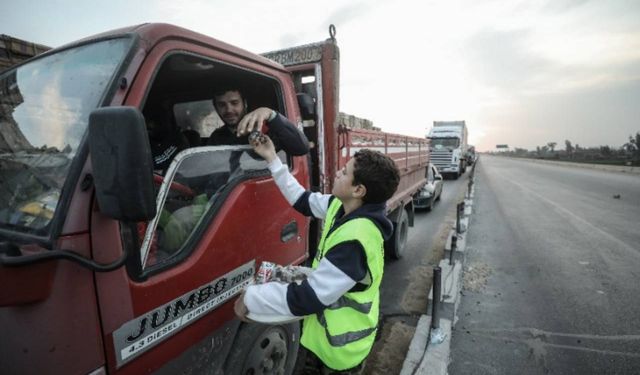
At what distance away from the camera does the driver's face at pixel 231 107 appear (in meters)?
2.23

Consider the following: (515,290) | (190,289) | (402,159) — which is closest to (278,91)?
(190,289)

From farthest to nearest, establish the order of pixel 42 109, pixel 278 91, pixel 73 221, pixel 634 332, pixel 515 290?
1. pixel 515 290
2. pixel 634 332
3. pixel 278 91
4. pixel 42 109
5. pixel 73 221

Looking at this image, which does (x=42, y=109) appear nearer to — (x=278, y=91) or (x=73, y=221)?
(x=73, y=221)

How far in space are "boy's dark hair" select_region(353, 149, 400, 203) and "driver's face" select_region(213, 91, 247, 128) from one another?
1003 millimetres

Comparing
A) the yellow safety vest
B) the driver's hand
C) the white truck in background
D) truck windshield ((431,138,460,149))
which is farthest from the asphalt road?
truck windshield ((431,138,460,149))

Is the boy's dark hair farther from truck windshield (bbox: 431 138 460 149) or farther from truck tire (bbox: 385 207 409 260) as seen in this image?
truck windshield (bbox: 431 138 460 149)

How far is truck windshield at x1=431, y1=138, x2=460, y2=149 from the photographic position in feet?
71.3

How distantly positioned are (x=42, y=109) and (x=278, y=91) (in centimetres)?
135

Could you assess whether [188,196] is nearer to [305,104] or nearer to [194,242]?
[194,242]

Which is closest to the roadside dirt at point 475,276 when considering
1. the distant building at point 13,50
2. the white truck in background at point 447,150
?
the distant building at point 13,50

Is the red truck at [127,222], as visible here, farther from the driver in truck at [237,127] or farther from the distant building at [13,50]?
the distant building at [13,50]

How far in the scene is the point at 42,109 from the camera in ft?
4.61

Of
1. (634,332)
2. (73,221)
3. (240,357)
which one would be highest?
(73,221)

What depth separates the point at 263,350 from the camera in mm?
1980
